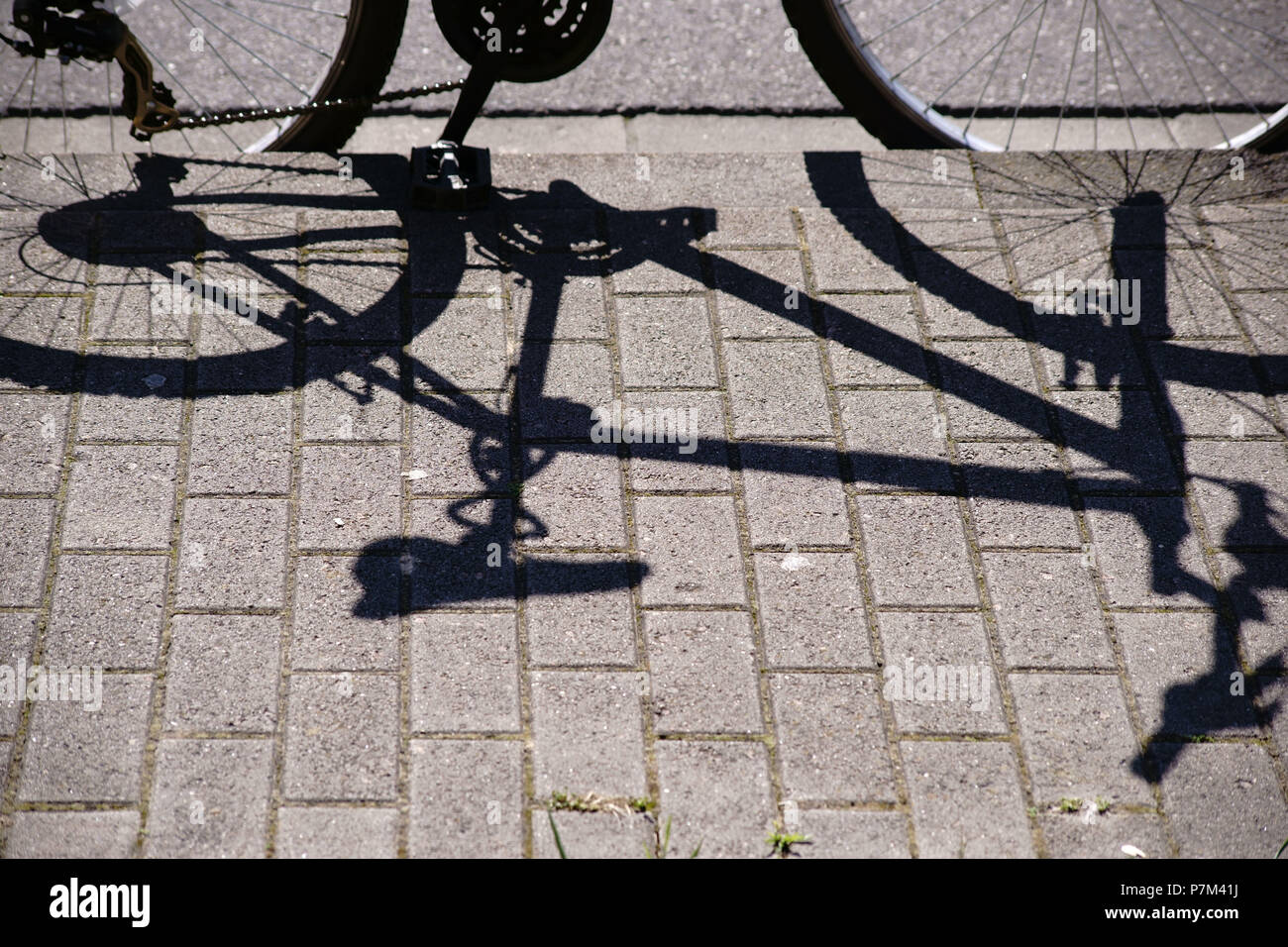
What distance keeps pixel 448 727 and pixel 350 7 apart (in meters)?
2.93

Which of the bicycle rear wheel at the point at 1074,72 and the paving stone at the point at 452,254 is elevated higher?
the bicycle rear wheel at the point at 1074,72

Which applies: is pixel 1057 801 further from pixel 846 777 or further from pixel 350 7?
pixel 350 7

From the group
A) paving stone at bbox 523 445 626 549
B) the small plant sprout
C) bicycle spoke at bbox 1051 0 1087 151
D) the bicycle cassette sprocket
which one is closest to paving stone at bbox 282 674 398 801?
paving stone at bbox 523 445 626 549

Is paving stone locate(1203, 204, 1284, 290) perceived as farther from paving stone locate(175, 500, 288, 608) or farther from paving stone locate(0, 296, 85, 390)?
paving stone locate(0, 296, 85, 390)

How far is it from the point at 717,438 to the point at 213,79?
129 inches

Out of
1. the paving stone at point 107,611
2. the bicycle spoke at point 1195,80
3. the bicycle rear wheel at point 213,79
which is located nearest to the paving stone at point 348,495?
the paving stone at point 107,611

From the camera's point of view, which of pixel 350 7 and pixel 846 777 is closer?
pixel 846 777

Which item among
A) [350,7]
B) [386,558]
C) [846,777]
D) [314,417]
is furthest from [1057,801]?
[350,7]

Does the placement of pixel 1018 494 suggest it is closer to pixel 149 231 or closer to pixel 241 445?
pixel 241 445

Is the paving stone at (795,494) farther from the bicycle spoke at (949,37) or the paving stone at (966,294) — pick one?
the bicycle spoke at (949,37)

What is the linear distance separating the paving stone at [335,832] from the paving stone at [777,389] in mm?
1697

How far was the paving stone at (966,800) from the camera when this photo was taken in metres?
3.21

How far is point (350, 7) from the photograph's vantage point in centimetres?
482

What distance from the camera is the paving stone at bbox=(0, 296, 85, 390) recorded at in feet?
13.6
